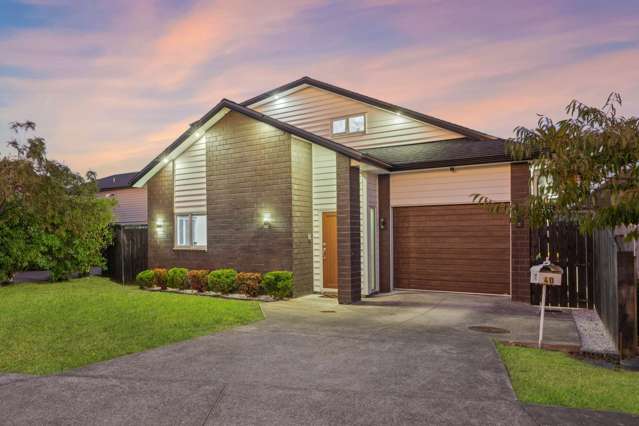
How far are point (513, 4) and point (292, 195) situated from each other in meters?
7.69

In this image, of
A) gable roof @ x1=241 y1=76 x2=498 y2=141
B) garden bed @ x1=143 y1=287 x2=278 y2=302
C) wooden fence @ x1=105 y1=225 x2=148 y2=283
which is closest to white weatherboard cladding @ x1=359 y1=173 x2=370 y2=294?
garden bed @ x1=143 y1=287 x2=278 y2=302

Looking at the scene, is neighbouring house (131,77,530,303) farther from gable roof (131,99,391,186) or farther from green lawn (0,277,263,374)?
green lawn (0,277,263,374)

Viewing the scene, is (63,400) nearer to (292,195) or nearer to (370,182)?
(292,195)

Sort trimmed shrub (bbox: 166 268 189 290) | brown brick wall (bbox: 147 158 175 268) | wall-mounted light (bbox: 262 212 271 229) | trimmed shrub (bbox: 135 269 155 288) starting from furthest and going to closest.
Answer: brown brick wall (bbox: 147 158 175 268), trimmed shrub (bbox: 135 269 155 288), trimmed shrub (bbox: 166 268 189 290), wall-mounted light (bbox: 262 212 271 229)

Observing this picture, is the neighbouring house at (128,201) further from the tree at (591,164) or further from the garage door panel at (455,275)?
the tree at (591,164)

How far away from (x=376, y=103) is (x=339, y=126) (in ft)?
5.62

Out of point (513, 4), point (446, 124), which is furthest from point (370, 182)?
point (513, 4)

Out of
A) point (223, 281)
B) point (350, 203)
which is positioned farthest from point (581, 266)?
point (223, 281)

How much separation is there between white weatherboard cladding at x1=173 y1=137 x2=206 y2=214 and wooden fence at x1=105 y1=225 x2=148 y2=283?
288 cm

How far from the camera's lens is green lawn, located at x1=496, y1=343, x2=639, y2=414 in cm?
→ 431

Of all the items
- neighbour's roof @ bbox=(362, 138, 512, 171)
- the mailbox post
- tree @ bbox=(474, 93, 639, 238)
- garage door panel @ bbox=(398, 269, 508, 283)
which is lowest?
garage door panel @ bbox=(398, 269, 508, 283)

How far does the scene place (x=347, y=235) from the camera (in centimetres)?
1094

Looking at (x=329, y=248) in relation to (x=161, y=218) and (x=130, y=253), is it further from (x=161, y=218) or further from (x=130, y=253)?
(x=130, y=253)

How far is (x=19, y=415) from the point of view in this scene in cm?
411
